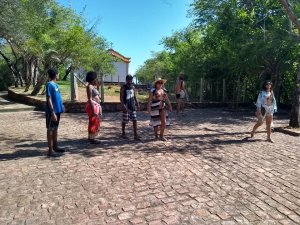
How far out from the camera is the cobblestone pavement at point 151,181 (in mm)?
3906

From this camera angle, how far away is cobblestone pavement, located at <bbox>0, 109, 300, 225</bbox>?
12.8 ft

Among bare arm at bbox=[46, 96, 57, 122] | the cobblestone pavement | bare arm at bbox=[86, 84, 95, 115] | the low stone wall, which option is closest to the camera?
the cobblestone pavement

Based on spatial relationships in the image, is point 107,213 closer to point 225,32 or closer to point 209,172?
point 209,172

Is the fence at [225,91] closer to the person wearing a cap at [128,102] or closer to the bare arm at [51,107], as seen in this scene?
the person wearing a cap at [128,102]

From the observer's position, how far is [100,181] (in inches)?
198

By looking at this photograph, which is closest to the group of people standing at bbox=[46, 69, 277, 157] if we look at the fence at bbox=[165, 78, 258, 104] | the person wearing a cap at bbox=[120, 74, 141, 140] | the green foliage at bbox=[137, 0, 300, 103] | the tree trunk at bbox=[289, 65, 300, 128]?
the person wearing a cap at bbox=[120, 74, 141, 140]

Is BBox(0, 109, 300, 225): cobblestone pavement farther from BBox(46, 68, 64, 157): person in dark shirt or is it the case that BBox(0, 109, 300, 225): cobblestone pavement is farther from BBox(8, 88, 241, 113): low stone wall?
BBox(8, 88, 241, 113): low stone wall

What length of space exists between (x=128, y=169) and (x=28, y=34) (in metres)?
11.3

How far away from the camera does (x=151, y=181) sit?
5031 mm

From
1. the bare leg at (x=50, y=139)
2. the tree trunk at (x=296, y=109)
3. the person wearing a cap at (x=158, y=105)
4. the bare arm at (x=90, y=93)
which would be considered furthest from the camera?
the tree trunk at (x=296, y=109)

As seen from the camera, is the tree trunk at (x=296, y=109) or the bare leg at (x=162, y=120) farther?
the tree trunk at (x=296, y=109)

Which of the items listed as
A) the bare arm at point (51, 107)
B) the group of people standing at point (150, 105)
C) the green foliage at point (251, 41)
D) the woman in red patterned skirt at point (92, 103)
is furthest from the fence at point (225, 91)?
the bare arm at point (51, 107)

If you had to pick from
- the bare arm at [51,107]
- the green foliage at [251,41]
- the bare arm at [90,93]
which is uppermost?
the green foliage at [251,41]

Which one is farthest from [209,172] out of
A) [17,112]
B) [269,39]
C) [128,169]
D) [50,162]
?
[17,112]
